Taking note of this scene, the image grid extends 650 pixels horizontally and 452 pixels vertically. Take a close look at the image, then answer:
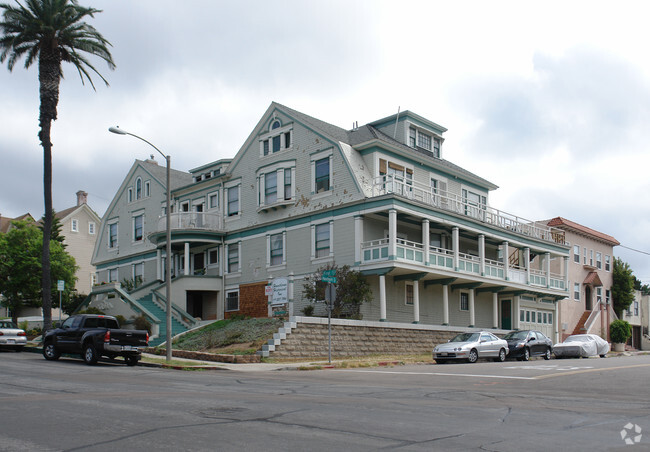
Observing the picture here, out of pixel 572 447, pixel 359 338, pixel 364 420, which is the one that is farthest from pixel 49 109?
pixel 572 447

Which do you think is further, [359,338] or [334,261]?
[334,261]

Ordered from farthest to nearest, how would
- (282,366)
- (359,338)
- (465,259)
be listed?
(465,259)
(359,338)
(282,366)

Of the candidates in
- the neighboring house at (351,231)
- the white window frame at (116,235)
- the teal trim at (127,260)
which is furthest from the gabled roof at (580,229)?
the white window frame at (116,235)

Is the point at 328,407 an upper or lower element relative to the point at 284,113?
lower

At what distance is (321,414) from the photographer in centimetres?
954

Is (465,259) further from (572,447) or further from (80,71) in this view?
(572,447)

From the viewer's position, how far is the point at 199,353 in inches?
976

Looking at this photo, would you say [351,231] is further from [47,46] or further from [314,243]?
[47,46]

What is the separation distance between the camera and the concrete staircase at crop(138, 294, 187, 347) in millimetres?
31192

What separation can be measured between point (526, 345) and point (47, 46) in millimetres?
28060

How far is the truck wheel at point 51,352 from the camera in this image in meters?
23.7

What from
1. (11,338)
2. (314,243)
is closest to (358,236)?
(314,243)

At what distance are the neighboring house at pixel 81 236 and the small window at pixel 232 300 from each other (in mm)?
30688

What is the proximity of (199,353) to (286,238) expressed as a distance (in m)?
11.3
